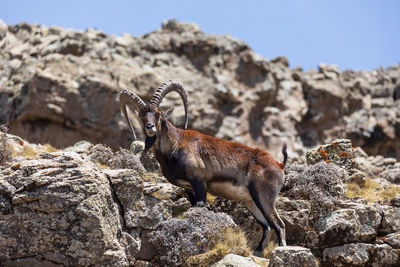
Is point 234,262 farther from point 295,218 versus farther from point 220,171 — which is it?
point 295,218

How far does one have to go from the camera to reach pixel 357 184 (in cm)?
1435

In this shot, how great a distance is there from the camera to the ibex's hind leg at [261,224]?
10.4 m

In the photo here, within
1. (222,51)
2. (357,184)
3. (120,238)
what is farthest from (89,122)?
(120,238)

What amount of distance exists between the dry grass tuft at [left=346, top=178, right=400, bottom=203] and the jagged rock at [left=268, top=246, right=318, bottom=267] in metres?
4.88

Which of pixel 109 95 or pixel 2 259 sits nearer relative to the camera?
pixel 2 259

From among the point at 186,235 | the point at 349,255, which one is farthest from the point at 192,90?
the point at 186,235

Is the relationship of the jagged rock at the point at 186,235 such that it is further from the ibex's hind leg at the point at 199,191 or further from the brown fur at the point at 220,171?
the brown fur at the point at 220,171

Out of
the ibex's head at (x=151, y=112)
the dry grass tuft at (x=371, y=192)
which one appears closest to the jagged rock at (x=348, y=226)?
the dry grass tuft at (x=371, y=192)

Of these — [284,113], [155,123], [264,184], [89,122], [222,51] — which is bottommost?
[264,184]

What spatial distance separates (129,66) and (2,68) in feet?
31.0

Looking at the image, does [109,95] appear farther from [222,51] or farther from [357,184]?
[357,184]

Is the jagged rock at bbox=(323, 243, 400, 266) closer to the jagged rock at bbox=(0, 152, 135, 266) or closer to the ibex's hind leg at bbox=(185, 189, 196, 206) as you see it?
the ibex's hind leg at bbox=(185, 189, 196, 206)

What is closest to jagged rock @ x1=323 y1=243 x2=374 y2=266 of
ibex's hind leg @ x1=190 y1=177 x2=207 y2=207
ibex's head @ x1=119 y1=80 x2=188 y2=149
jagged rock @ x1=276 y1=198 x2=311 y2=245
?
jagged rock @ x1=276 y1=198 x2=311 y2=245

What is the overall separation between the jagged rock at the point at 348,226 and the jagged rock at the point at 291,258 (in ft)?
6.37
